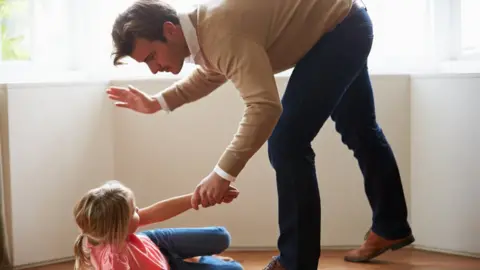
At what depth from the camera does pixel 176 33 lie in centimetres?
176

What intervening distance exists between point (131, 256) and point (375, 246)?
844 millimetres

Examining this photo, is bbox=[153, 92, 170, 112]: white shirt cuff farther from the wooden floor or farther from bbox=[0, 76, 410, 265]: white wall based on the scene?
the wooden floor

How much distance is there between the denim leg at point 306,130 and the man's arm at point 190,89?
28 centimetres

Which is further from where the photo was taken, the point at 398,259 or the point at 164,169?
the point at 164,169

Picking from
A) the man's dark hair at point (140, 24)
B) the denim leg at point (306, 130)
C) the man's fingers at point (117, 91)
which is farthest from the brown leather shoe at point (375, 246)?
the man's dark hair at point (140, 24)

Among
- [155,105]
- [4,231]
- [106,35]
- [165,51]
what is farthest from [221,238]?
[106,35]

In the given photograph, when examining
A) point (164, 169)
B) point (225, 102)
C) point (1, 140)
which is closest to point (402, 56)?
point (225, 102)

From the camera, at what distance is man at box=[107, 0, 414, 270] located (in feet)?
5.56

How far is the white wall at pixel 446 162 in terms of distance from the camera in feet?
8.14

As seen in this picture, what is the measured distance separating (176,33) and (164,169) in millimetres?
1009

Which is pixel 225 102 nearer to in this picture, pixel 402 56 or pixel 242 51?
pixel 402 56

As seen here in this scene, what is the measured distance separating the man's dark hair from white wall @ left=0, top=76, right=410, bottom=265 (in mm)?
847

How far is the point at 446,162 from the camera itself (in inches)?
100

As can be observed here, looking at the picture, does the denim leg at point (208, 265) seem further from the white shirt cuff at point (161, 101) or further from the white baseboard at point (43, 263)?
the white baseboard at point (43, 263)
